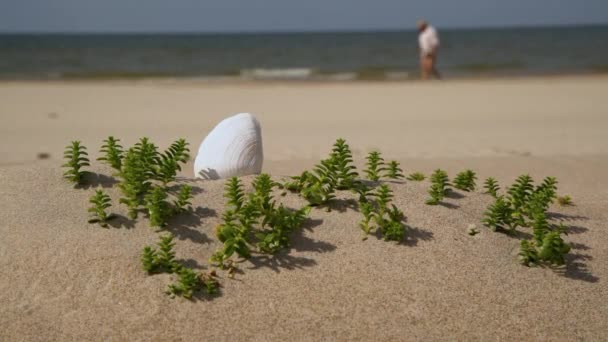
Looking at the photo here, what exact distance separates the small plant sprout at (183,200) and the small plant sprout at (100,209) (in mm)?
426

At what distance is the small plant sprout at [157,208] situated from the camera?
4082 millimetres

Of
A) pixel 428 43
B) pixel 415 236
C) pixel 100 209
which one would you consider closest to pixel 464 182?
pixel 415 236

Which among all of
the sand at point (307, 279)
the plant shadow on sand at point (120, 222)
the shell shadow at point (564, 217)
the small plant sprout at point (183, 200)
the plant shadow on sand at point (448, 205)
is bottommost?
the sand at point (307, 279)

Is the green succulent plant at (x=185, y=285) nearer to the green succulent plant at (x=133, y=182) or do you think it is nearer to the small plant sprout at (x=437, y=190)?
the green succulent plant at (x=133, y=182)

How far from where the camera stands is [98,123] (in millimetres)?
11609

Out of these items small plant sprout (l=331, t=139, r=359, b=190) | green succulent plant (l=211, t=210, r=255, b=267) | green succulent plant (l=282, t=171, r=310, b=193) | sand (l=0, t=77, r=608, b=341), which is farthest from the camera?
green succulent plant (l=282, t=171, r=310, b=193)

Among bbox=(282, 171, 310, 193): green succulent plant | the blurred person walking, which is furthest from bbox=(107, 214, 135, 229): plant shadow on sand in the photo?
the blurred person walking

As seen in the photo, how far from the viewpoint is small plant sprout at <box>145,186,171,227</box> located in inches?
161

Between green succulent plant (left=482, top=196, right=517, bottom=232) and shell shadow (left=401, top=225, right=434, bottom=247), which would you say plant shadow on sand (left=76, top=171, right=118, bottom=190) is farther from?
green succulent plant (left=482, top=196, right=517, bottom=232)

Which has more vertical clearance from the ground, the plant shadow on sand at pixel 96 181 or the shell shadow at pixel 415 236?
the plant shadow on sand at pixel 96 181

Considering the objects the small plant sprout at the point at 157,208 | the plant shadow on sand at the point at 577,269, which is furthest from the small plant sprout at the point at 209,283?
the plant shadow on sand at the point at 577,269

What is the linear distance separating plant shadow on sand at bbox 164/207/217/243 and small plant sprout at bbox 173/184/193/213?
1.8 inches

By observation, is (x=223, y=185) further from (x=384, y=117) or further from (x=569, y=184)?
(x=384, y=117)

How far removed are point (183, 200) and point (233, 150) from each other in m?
0.69
